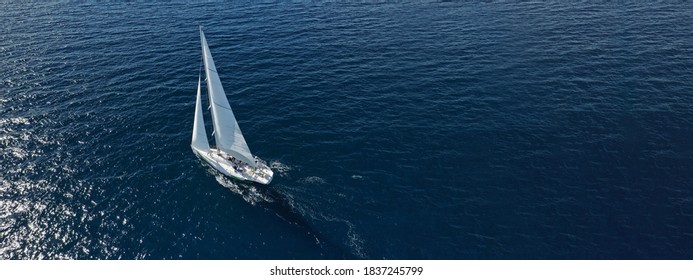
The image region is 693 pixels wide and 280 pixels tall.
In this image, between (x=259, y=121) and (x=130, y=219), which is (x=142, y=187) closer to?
(x=130, y=219)

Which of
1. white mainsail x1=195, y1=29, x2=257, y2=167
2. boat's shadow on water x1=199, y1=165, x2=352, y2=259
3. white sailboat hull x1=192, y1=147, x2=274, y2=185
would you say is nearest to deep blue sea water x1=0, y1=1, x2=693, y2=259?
boat's shadow on water x1=199, y1=165, x2=352, y2=259

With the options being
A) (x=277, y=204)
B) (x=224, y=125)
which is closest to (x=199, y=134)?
(x=224, y=125)

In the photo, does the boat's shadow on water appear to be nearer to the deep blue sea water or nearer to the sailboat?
the deep blue sea water

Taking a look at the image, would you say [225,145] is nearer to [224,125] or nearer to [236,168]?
[224,125]

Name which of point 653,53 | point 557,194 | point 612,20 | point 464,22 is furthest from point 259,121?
point 612,20

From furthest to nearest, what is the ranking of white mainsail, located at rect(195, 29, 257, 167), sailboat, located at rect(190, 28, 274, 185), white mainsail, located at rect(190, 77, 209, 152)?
white mainsail, located at rect(190, 77, 209, 152), sailboat, located at rect(190, 28, 274, 185), white mainsail, located at rect(195, 29, 257, 167)

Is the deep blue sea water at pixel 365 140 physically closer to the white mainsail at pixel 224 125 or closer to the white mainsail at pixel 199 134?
the white mainsail at pixel 199 134
